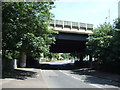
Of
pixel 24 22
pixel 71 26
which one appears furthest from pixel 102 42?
pixel 24 22

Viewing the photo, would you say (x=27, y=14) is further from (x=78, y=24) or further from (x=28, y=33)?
(x=78, y=24)

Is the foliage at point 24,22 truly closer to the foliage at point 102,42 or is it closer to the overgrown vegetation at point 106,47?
the overgrown vegetation at point 106,47

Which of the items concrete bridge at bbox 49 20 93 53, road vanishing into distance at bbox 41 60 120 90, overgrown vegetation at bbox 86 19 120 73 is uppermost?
concrete bridge at bbox 49 20 93 53

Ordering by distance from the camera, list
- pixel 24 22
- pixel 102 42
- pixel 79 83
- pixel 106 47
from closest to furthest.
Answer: pixel 79 83, pixel 24 22, pixel 106 47, pixel 102 42

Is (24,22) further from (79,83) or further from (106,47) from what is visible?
(106,47)

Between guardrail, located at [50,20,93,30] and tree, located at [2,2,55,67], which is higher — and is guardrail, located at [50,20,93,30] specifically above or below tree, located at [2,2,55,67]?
above

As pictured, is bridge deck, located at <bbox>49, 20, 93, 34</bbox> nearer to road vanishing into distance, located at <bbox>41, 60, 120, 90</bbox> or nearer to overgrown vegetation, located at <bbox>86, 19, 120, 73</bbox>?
overgrown vegetation, located at <bbox>86, 19, 120, 73</bbox>

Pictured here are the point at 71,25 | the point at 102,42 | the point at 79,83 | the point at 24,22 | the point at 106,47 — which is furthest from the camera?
the point at 71,25

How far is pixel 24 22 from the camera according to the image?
52.8 feet

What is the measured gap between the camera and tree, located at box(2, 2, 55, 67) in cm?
1503

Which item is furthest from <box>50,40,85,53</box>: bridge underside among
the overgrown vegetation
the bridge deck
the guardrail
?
the overgrown vegetation

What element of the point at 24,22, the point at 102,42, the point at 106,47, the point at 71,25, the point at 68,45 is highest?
the point at 71,25

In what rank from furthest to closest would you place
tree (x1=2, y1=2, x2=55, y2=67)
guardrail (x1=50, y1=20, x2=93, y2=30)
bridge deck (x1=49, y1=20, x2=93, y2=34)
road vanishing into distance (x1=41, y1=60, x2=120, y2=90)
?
guardrail (x1=50, y1=20, x2=93, y2=30), bridge deck (x1=49, y1=20, x2=93, y2=34), tree (x1=2, y1=2, x2=55, y2=67), road vanishing into distance (x1=41, y1=60, x2=120, y2=90)

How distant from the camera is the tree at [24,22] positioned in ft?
49.3
